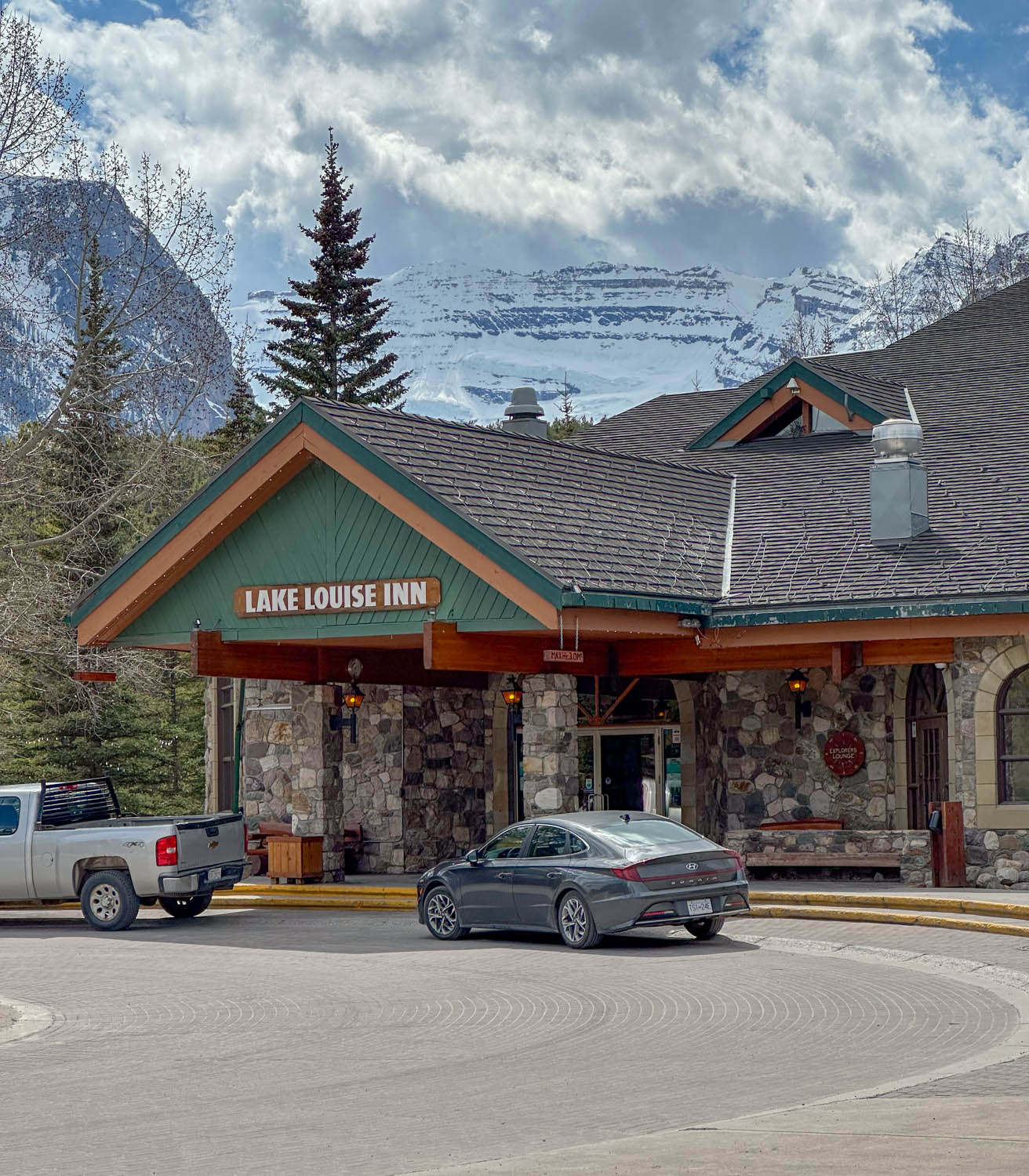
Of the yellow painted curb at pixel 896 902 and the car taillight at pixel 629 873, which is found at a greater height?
the car taillight at pixel 629 873

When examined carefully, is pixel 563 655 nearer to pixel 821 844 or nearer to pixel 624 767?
pixel 821 844

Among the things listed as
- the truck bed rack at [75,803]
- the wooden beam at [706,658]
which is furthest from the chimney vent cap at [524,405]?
the truck bed rack at [75,803]

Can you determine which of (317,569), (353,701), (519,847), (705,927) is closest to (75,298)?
(353,701)

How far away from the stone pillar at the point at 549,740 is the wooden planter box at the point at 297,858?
4.61m

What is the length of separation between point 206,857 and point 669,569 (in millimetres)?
6874

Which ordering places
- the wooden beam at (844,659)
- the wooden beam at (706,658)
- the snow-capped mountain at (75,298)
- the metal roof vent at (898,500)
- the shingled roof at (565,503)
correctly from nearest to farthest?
the shingled roof at (565,503)
the wooden beam at (844,659)
the metal roof vent at (898,500)
the wooden beam at (706,658)
the snow-capped mountain at (75,298)

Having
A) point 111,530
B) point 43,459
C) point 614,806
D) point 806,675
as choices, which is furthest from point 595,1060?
point 111,530

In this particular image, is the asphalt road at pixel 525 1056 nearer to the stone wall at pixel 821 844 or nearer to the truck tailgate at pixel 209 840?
the truck tailgate at pixel 209 840

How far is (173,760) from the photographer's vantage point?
46.9 meters

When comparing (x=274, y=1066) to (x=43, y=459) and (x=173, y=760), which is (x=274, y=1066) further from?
(x=173, y=760)

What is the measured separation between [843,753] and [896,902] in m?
5.02

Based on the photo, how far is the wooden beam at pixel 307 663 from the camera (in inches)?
921

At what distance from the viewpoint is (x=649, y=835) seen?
1739 centimetres

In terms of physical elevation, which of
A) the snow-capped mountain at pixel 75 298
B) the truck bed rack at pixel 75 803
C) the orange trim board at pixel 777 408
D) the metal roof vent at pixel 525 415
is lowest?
the truck bed rack at pixel 75 803
